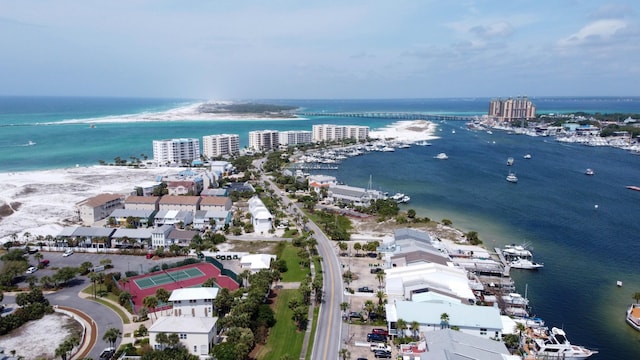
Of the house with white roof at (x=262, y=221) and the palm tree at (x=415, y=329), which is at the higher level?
the house with white roof at (x=262, y=221)

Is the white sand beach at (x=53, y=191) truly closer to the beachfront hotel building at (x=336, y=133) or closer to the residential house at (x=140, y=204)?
the residential house at (x=140, y=204)

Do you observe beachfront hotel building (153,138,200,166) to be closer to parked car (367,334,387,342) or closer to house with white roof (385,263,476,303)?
house with white roof (385,263,476,303)

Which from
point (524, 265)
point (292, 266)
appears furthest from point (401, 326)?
point (524, 265)

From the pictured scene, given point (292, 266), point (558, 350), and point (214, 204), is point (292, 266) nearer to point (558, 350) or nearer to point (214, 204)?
point (214, 204)

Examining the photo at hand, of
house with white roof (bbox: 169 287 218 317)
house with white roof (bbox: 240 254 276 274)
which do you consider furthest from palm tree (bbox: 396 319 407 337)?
house with white roof (bbox: 240 254 276 274)

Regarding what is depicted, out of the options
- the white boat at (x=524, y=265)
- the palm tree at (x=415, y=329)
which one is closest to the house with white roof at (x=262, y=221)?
the palm tree at (x=415, y=329)
